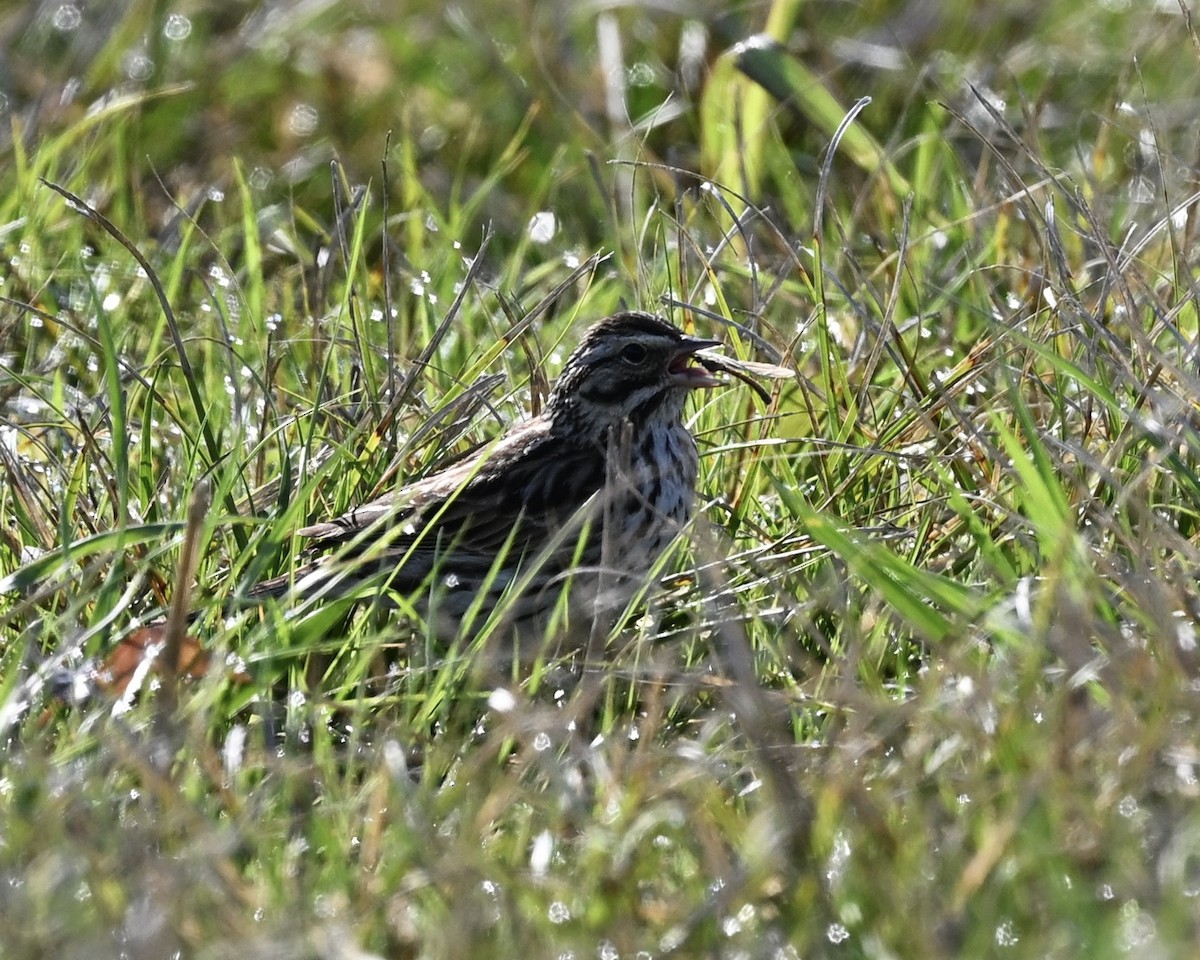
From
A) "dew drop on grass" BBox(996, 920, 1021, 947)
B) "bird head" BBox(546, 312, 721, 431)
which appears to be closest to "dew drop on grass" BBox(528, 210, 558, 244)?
"bird head" BBox(546, 312, 721, 431)

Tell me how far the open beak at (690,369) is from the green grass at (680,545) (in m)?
0.14

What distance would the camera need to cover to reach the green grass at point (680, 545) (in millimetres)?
3020

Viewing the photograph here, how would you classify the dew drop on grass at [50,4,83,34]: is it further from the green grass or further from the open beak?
the open beak

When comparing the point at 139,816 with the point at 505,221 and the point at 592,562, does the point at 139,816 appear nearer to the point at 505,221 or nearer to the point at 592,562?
the point at 592,562

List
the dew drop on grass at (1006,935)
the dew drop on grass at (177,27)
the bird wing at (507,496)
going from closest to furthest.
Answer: the dew drop on grass at (1006,935)
the bird wing at (507,496)
the dew drop on grass at (177,27)

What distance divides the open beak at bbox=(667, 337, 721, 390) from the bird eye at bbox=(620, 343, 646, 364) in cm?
8

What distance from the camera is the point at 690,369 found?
5.18 meters

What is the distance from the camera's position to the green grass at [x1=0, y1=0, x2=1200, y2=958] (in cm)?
302

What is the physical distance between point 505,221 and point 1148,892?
488 centimetres

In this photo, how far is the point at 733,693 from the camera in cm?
334

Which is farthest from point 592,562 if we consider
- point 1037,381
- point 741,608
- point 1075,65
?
point 1075,65

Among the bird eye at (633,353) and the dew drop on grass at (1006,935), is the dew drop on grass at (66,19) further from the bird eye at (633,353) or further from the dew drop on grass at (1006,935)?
the dew drop on grass at (1006,935)

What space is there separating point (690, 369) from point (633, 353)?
0.51 ft

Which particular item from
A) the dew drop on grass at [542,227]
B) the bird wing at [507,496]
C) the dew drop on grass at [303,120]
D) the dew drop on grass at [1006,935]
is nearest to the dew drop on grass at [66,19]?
the dew drop on grass at [303,120]
